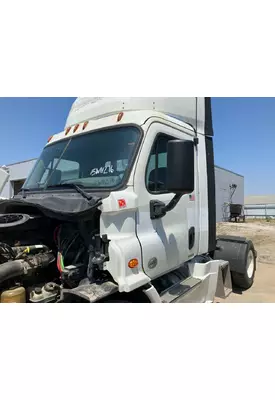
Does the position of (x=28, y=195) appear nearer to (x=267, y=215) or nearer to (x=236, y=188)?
(x=236, y=188)

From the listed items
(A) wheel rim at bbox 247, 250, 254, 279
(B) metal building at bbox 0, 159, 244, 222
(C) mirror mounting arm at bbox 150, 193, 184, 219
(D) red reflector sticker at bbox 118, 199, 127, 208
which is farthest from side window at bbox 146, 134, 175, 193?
(B) metal building at bbox 0, 159, 244, 222

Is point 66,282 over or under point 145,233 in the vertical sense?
under

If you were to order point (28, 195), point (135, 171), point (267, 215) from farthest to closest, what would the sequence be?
point (267, 215) → point (28, 195) → point (135, 171)

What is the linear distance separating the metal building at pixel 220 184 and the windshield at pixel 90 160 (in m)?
17.2

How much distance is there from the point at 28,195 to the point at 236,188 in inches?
1200

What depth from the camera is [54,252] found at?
9.27 ft

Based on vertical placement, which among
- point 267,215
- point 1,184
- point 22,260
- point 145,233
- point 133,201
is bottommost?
point 267,215

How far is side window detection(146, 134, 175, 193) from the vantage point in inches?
110

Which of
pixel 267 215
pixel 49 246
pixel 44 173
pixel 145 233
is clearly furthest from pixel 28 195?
pixel 267 215

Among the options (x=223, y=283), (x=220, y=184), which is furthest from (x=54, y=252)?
(x=220, y=184)

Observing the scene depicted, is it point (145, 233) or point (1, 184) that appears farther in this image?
point (1, 184)

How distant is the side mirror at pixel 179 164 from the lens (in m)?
2.38

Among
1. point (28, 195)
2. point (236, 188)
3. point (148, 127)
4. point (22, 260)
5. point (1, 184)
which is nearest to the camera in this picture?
point (22, 260)

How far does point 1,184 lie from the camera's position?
4.04m
